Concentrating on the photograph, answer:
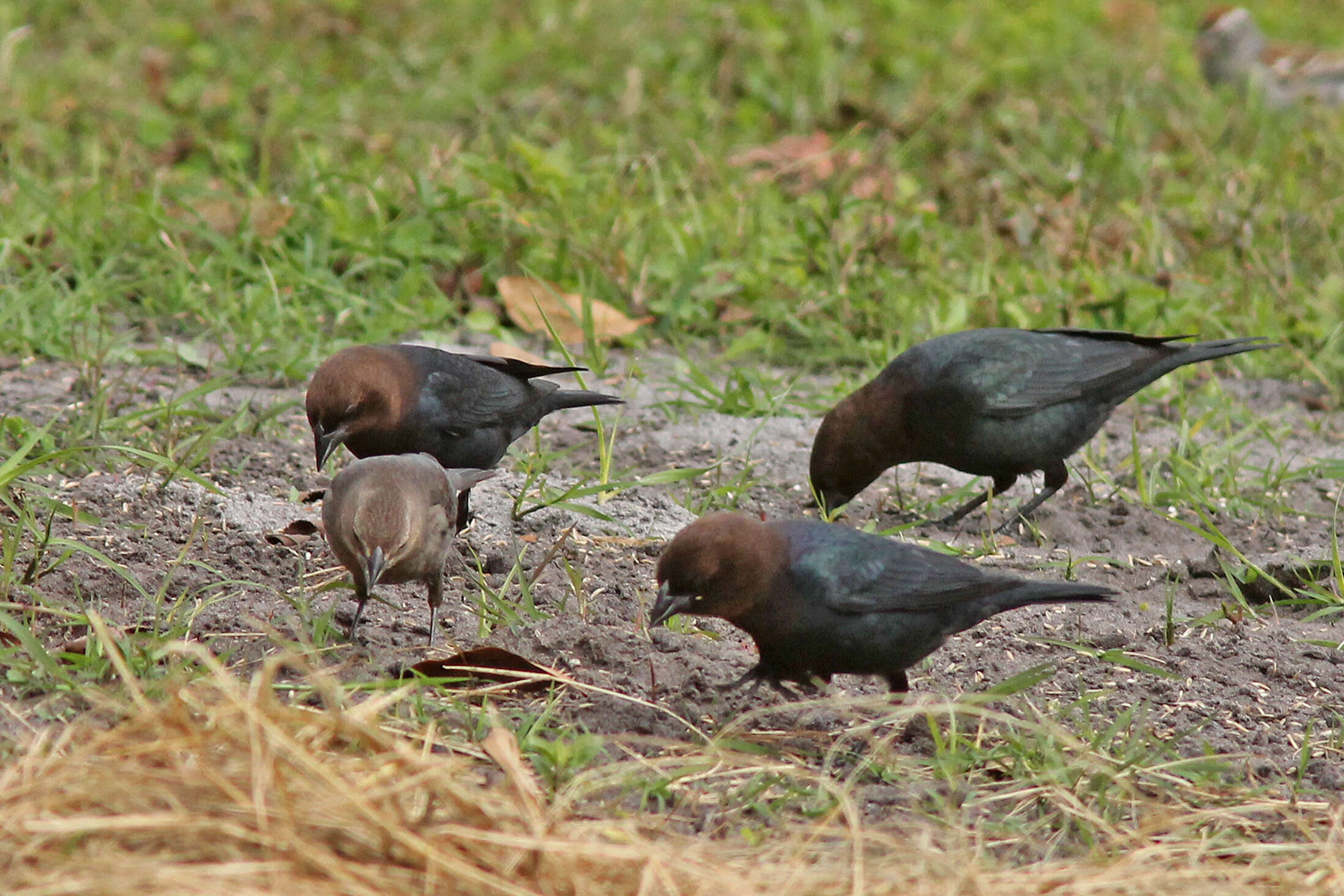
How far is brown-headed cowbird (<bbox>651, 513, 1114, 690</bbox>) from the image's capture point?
3.64m

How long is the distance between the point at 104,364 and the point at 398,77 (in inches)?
158

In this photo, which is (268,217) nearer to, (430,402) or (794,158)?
(430,402)

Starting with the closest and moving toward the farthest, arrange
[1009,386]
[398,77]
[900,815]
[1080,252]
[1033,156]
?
[900,815]
[1009,386]
[1080,252]
[1033,156]
[398,77]

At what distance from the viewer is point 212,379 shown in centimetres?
573

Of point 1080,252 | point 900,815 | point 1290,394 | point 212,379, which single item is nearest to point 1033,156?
point 1080,252

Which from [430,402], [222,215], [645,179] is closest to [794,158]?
[645,179]

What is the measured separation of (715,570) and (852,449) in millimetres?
1844

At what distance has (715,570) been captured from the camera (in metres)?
3.61

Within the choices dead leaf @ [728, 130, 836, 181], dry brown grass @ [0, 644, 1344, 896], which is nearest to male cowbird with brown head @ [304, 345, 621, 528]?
dry brown grass @ [0, 644, 1344, 896]

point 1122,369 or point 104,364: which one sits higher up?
point 1122,369

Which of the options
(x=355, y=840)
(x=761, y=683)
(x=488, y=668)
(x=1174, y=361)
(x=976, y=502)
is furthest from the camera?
(x=1174, y=361)

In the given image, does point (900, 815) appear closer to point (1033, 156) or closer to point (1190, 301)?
point (1190, 301)

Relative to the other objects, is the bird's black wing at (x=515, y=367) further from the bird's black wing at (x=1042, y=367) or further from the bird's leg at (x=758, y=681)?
the bird's leg at (x=758, y=681)

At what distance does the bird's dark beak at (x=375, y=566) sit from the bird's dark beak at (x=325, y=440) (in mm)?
720
